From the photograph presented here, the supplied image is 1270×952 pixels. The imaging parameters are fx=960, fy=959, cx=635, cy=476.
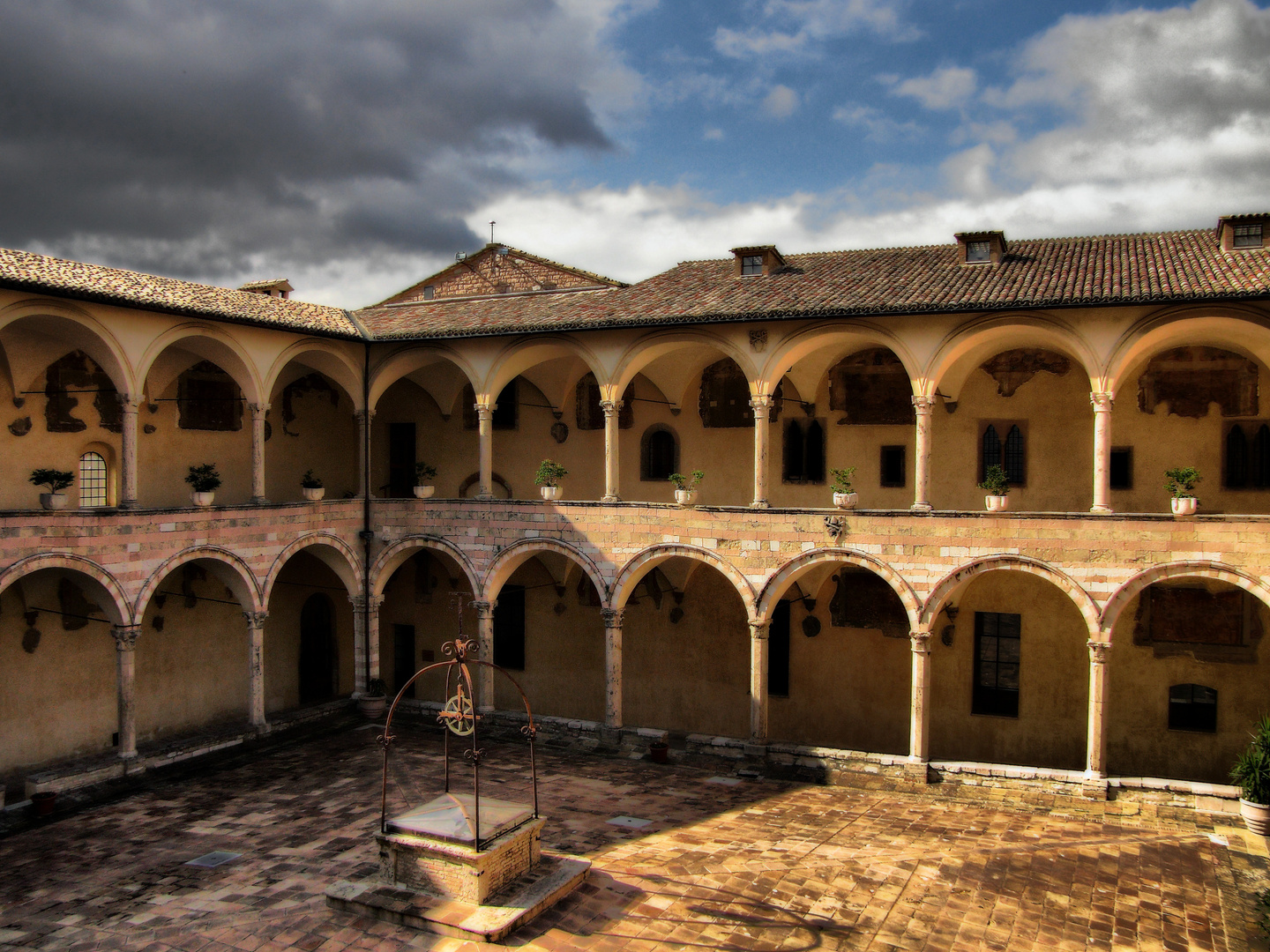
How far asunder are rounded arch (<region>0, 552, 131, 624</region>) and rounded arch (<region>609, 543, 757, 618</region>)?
8.34 meters

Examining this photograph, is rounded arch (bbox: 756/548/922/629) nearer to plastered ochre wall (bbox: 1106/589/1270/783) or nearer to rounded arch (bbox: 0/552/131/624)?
plastered ochre wall (bbox: 1106/589/1270/783)

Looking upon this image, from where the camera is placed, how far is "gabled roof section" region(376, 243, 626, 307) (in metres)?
22.5

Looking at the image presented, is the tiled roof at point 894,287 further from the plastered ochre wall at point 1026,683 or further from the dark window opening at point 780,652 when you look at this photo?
the dark window opening at point 780,652

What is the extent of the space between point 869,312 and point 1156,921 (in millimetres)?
9641

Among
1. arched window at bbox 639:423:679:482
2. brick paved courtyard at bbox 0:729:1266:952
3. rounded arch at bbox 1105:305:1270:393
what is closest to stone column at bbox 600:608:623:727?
brick paved courtyard at bbox 0:729:1266:952

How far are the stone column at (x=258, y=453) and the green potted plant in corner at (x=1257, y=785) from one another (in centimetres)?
1687

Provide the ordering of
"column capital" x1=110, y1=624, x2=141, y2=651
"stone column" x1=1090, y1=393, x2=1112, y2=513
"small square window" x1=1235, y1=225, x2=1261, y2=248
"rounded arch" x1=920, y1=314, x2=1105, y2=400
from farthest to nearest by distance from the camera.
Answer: "small square window" x1=1235, y1=225, x2=1261, y2=248 < "column capital" x1=110, y1=624, x2=141, y2=651 < "rounded arch" x1=920, y1=314, x2=1105, y2=400 < "stone column" x1=1090, y1=393, x2=1112, y2=513

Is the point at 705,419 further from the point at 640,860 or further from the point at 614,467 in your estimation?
the point at 640,860

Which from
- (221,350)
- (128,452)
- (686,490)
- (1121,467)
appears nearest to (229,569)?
(128,452)

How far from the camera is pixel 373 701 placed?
20078 millimetres

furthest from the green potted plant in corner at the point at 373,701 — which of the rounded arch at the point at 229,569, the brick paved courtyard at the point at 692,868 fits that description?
the brick paved courtyard at the point at 692,868

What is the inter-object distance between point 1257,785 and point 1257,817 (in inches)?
17.1

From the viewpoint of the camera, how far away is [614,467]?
61.5 ft

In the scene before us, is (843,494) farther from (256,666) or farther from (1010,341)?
(256,666)
